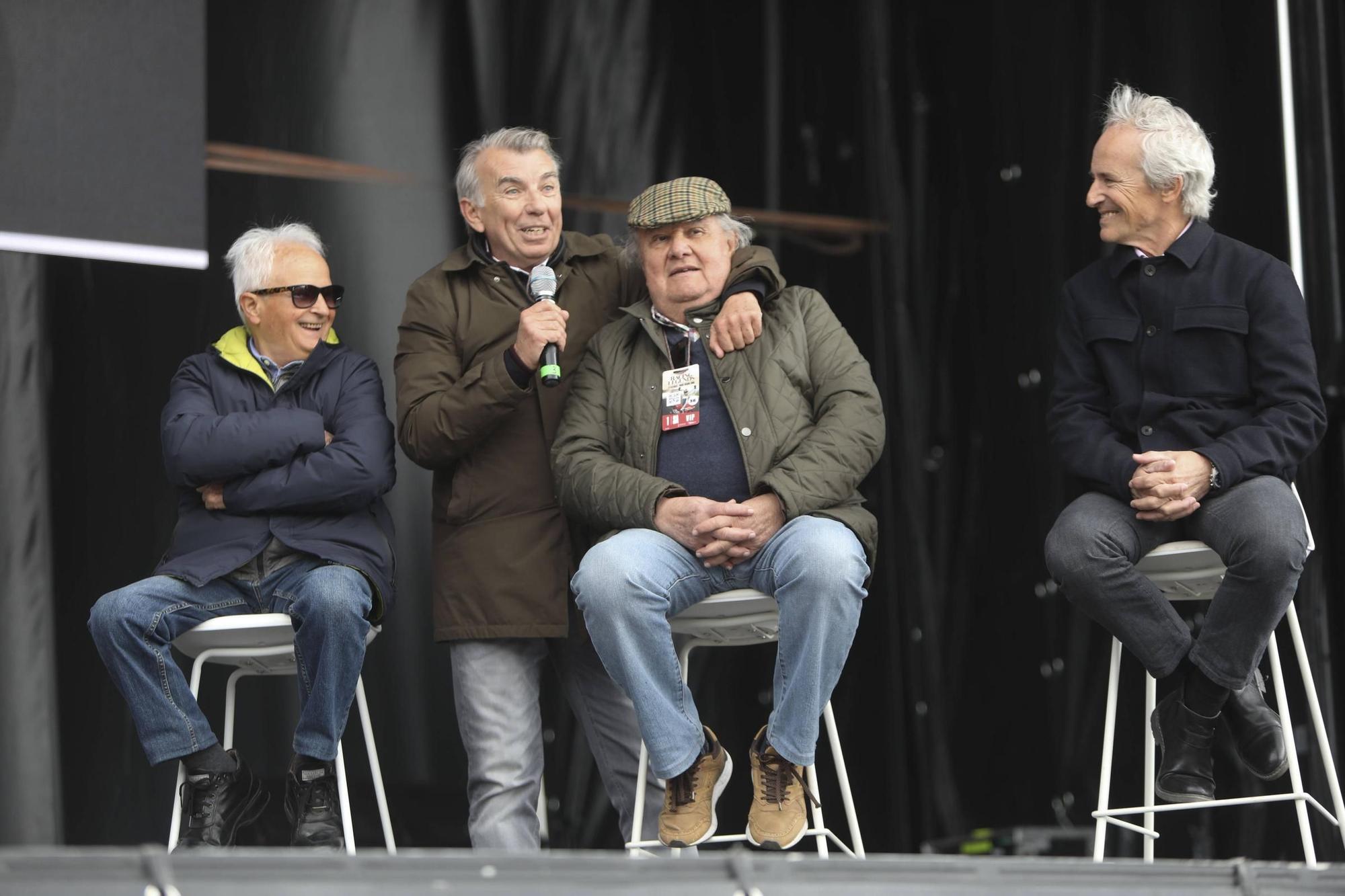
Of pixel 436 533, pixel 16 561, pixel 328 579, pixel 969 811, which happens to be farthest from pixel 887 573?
pixel 16 561

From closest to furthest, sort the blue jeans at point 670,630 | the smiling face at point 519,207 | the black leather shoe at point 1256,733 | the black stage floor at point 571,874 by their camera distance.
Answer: the black stage floor at point 571,874
the blue jeans at point 670,630
the black leather shoe at point 1256,733
the smiling face at point 519,207

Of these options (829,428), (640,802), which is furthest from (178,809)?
(829,428)

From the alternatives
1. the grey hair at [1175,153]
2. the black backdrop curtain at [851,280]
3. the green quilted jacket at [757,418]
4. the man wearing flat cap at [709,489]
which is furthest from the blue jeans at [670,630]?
the black backdrop curtain at [851,280]

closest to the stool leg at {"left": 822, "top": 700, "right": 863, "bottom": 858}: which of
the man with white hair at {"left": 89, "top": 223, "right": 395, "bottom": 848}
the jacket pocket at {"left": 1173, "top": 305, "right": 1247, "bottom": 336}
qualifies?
the man with white hair at {"left": 89, "top": 223, "right": 395, "bottom": 848}

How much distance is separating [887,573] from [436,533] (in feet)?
5.44

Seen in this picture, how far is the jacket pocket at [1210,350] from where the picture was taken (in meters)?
3.40

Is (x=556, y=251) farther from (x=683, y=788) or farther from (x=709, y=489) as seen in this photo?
(x=683, y=788)

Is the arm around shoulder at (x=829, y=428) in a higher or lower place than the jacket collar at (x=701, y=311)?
lower

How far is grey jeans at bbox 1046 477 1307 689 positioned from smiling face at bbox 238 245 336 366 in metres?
1.66

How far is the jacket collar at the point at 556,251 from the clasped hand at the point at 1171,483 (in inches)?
50.4

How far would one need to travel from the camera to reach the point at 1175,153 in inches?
138

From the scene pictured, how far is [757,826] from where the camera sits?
3.10 meters

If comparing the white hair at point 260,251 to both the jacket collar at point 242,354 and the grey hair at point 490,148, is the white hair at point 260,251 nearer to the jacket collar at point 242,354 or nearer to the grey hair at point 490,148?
the jacket collar at point 242,354

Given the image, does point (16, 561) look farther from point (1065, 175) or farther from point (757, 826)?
point (1065, 175)
